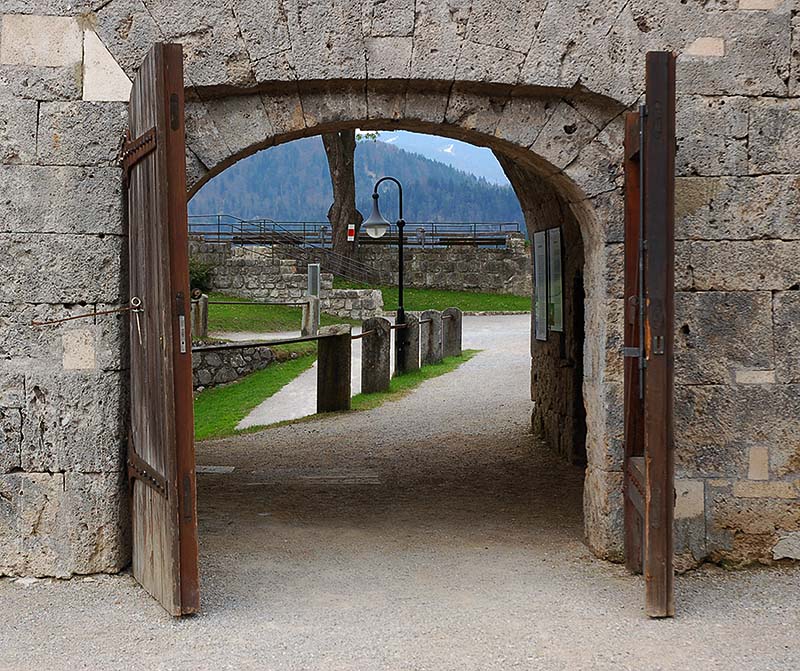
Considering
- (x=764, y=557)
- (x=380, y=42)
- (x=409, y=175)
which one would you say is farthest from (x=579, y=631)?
(x=409, y=175)

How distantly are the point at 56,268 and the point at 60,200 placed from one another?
0.34 meters

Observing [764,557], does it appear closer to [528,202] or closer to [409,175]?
[528,202]

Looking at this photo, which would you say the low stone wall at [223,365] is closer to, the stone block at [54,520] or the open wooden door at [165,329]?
the stone block at [54,520]

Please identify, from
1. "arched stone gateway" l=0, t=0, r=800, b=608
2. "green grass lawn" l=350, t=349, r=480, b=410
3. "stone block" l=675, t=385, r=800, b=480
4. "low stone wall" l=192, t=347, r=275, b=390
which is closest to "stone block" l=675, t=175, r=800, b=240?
"arched stone gateway" l=0, t=0, r=800, b=608

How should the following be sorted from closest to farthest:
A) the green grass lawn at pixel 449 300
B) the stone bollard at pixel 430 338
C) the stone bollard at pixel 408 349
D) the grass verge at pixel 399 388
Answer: the grass verge at pixel 399 388, the stone bollard at pixel 408 349, the stone bollard at pixel 430 338, the green grass lawn at pixel 449 300

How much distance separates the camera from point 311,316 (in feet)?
58.9

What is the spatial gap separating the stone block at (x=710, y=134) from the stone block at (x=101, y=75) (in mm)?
2787

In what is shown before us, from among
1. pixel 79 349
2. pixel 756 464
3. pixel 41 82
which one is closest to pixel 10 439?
pixel 79 349

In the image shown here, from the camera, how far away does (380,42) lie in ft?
16.7

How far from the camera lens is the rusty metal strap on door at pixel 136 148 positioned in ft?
14.4

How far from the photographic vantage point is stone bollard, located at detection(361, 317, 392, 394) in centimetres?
1284

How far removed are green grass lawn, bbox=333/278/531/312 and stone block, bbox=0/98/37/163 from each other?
19692 mm

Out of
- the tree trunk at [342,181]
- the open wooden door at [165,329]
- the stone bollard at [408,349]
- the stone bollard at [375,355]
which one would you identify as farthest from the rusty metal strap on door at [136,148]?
the tree trunk at [342,181]

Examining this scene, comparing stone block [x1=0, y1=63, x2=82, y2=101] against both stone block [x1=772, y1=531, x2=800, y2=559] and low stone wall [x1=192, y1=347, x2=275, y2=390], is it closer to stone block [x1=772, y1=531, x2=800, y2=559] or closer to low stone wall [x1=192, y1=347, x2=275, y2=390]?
stone block [x1=772, y1=531, x2=800, y2=559]
